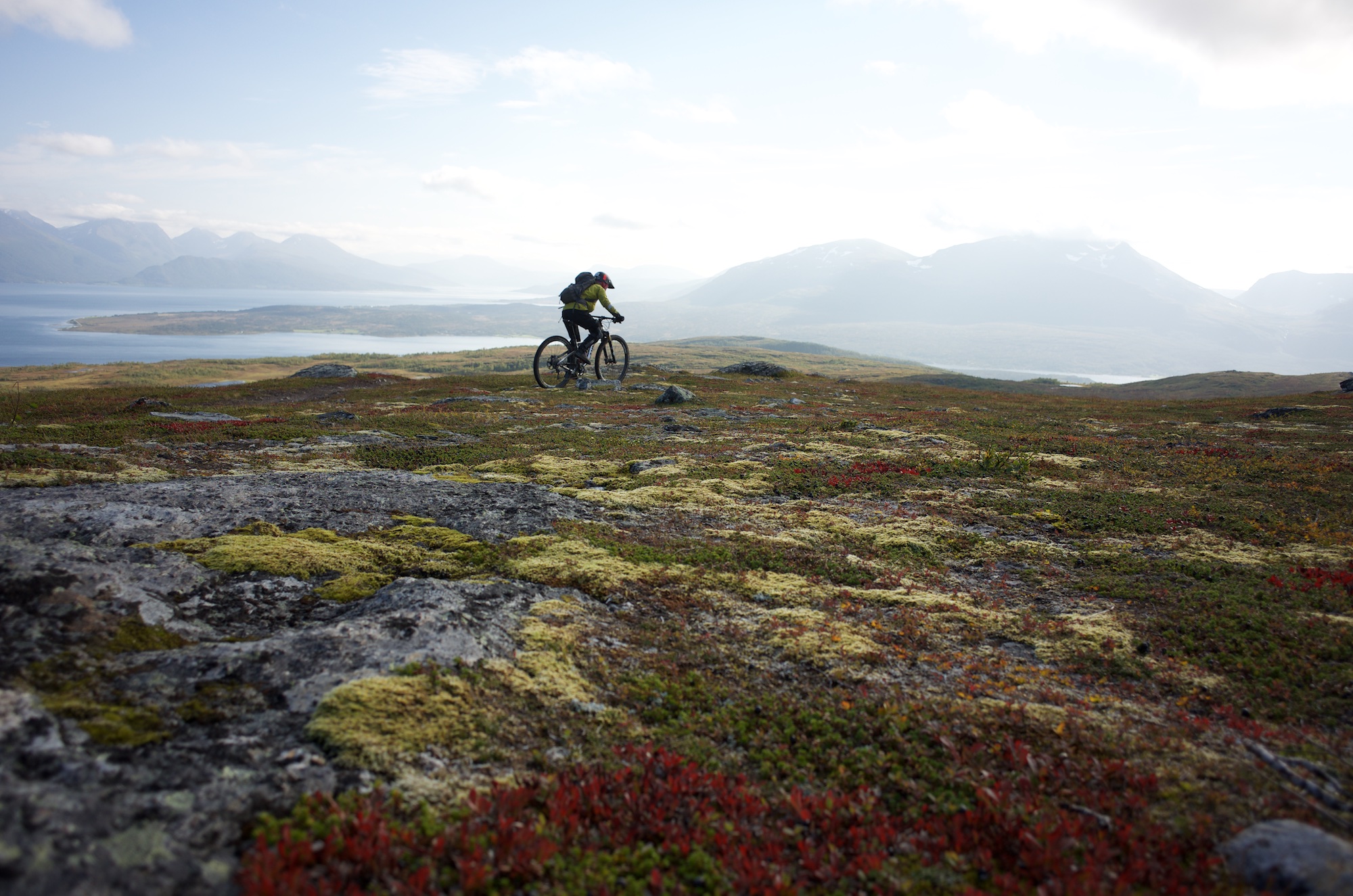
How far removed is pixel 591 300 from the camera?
30562mm

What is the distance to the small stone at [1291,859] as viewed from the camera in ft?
12.5

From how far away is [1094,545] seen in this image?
11758 mm

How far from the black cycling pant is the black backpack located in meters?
0.62

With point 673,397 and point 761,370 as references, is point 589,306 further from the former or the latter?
point 761,370

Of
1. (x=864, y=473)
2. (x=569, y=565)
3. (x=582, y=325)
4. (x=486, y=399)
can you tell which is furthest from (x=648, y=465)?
(x=582, y=325)

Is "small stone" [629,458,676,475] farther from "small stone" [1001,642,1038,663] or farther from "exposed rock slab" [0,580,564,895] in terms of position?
"small stone" [1001,642,1038,663]

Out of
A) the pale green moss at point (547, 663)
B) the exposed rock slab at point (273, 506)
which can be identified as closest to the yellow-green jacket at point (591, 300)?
the exposed rock slab at point (273, 506)

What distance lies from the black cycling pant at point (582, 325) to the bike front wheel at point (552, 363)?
0.85m

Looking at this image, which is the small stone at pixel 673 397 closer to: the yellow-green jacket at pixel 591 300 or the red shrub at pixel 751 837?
the yellow-green jacket at pixel 591 300

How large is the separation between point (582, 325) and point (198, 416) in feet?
55.9

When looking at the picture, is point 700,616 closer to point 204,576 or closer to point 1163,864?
point 1163,864

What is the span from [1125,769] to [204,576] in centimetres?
1036

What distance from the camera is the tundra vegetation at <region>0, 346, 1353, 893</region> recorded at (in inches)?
174

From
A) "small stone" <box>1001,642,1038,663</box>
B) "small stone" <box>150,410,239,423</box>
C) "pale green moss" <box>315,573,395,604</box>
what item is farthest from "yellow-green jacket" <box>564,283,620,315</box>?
"small stone" <box>1001,642,1038,663</box>
